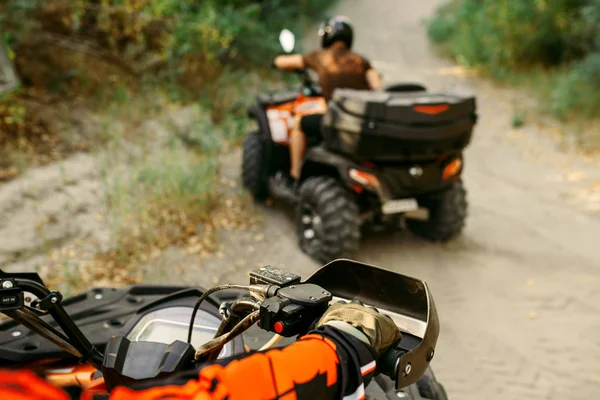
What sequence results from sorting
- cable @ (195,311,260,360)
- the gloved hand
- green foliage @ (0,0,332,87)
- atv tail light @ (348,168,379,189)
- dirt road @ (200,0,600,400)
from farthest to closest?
green foliage @ (0,0,332,87), atv tail light @ (348,168,379,189), dirt road @ (200,0,600,400), cable @ (195,311,260,360), the gloved hand

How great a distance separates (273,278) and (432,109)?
2856 millimetres

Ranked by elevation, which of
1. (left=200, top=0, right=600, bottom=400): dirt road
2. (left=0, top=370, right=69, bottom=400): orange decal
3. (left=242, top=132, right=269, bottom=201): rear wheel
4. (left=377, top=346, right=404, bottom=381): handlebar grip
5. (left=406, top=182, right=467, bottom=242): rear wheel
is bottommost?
(left=200, top=0, right=600, bottom=400): dirt road

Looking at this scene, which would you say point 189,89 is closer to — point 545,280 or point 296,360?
point 545,280

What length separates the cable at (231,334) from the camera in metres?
1.61

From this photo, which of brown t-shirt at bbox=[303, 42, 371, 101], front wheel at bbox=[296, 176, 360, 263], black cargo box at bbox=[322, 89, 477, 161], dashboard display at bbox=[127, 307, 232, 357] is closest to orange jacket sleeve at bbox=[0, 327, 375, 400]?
dashboard display at bbox=[127, 307, 232, 357]

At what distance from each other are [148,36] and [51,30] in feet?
4.13

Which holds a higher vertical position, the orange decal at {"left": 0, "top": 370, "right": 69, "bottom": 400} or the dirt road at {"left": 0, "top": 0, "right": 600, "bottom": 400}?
the orange decal at {"left": 0, "top": 370, "right": 69, "bottom": 400}

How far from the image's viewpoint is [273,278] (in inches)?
68.2

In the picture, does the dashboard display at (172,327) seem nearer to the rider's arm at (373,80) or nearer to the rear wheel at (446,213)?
the rear wheel at (446,213)

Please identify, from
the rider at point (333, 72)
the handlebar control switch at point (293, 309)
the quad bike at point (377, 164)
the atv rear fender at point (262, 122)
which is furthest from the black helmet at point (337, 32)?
the handlebar control switch at point (293, 309)

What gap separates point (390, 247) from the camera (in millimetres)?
5367

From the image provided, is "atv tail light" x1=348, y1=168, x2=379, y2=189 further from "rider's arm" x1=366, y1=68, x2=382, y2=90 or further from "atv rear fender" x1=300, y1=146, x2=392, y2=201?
"rider's arm" x1=366, y1=68, x2=382, y2=90

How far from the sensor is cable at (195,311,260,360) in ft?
5.28

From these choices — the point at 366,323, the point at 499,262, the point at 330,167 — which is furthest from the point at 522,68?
the point at 366,323
